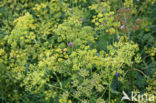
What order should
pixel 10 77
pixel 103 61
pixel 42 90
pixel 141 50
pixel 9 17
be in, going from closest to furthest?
pixel 103 61, pixel 42 90, pixel 10 77, pixel 141 50, pixel 9 17

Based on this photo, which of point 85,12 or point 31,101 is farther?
point 85,12

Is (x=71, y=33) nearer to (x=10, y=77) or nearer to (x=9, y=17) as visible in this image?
(x=10, y=77)

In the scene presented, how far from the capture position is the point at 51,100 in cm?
256

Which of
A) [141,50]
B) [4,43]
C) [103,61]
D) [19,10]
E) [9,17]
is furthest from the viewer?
[19,10]

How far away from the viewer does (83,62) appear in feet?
7.38

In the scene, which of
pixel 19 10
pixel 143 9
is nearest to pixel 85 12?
pixel 143 9

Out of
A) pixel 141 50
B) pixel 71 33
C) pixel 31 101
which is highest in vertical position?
pixel 71 33

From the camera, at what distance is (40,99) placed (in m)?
2.56

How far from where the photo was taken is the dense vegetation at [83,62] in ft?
7.29

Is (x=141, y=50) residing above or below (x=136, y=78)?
above

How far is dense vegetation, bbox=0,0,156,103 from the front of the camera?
222 centimetres

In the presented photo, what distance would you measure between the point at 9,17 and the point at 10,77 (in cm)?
133

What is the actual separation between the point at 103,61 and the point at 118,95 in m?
0.53

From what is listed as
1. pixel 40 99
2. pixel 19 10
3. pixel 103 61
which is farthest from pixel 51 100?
pixel 19 10
